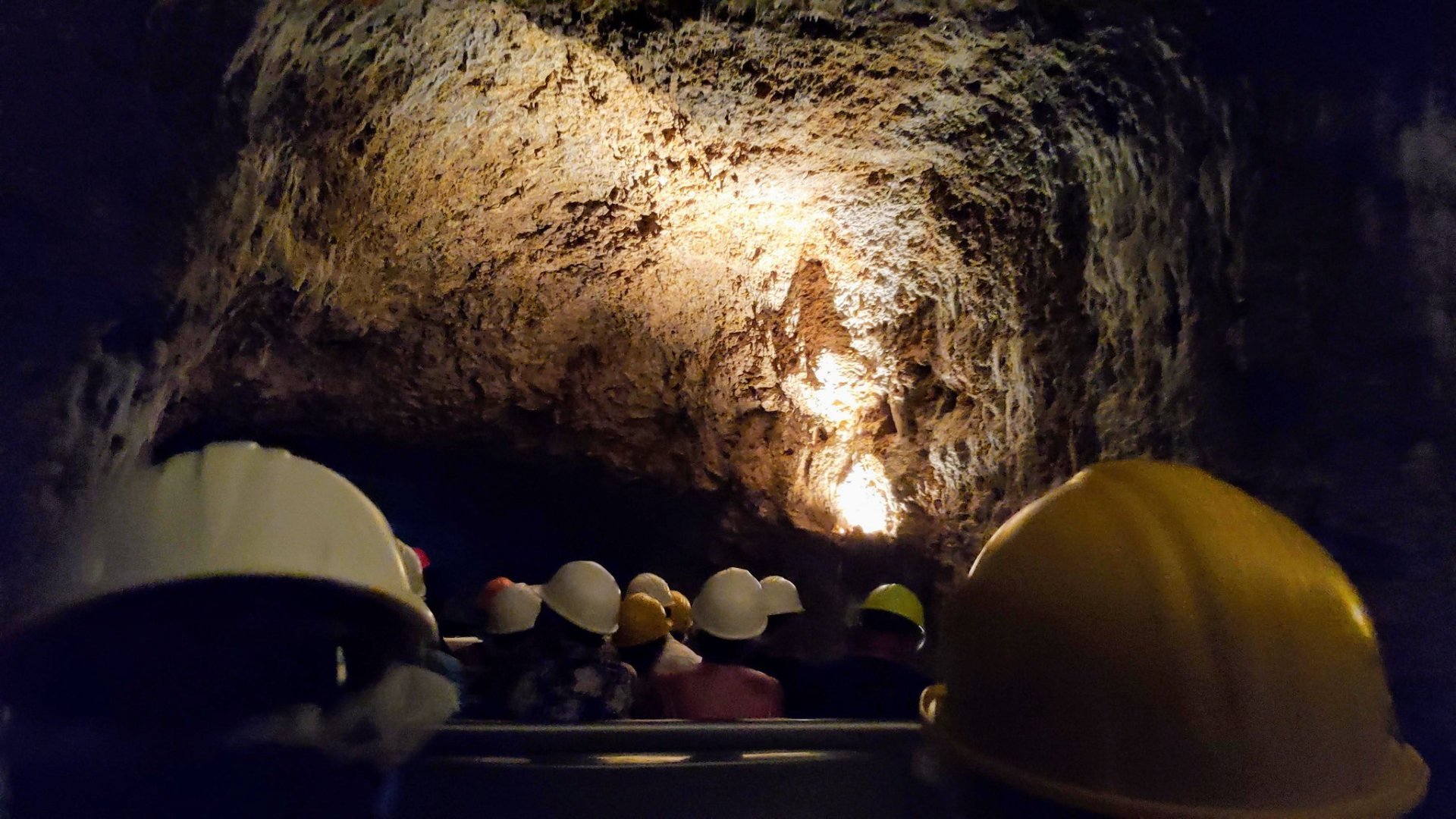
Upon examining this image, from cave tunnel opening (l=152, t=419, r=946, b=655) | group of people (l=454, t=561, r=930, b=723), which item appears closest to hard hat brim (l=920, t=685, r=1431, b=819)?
group of people (l=454, t=561, r=930, b=723)

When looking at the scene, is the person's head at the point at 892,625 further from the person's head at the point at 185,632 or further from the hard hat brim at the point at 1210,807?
the person's head at the point at 185,632

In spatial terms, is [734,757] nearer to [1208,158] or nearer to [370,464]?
[1208,158]

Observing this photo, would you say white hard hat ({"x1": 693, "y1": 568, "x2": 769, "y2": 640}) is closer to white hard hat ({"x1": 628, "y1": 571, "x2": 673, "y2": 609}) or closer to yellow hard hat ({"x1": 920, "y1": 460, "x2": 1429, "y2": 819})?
white hard hat ({"x1": 628, "y1": 571, "x2": 673, "y2": 609})

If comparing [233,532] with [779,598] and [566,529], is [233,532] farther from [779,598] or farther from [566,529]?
[566,529]

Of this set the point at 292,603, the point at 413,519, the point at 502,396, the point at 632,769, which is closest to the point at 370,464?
the point at 413,519

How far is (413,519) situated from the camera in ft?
10.5

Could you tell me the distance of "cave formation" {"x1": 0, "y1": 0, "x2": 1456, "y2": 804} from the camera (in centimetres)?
126

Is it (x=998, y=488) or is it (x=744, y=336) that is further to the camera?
(x=744, y=336)

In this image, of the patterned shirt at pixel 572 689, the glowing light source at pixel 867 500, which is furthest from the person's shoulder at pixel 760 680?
the glowing light source at pixel 867 500

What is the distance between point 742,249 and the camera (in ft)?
A: 9.63

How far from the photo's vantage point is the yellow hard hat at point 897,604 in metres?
2.54

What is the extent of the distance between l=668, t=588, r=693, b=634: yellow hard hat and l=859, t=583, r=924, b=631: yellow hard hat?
2.07 ft

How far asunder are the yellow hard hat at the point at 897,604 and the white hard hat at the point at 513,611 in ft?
3.33

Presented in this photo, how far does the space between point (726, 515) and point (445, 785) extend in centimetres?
233
